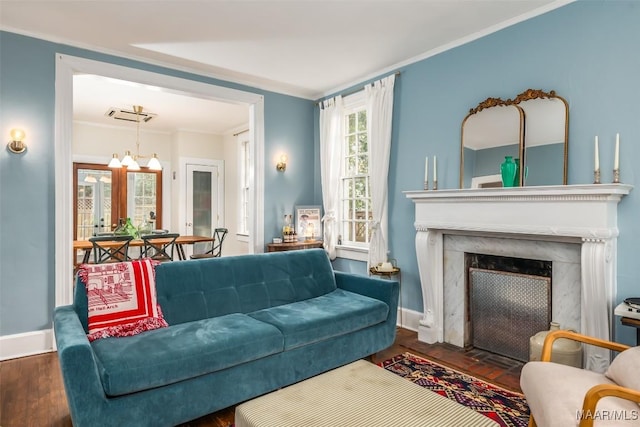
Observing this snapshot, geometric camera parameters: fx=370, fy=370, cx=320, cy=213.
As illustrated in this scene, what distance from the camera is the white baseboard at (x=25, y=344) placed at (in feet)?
10.3

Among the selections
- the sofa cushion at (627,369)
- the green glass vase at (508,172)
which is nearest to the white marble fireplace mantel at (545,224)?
the green glass vase at (508,172)

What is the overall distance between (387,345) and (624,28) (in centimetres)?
283

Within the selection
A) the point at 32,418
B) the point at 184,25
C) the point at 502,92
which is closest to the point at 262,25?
the point at 184,25

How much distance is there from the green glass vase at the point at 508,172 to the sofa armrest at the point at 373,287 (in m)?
1.20

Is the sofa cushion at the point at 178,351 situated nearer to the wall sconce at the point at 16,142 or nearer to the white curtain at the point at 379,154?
the white curtain at the point at 379,154

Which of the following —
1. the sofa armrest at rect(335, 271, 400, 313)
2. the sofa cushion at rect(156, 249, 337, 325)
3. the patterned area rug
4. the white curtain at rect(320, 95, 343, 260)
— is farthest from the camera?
the white curtain at rect(320, 95, 343, 260)

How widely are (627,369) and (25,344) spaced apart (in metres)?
4.23

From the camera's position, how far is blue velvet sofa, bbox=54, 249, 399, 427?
Answer: 1.83 meters

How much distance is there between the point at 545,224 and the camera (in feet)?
8.61

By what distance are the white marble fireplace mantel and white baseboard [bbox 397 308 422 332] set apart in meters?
0.32

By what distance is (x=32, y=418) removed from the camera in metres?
2.21

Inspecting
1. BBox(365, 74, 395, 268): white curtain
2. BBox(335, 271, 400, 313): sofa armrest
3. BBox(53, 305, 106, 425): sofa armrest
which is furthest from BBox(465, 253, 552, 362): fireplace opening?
BBox(53, 305, 106, 425): sofa armrest

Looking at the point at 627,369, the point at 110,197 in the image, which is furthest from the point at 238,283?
the point at 110,197

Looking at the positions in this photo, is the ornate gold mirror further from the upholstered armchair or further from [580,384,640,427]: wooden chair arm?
[580,384,640,427]: wooden chair arm
